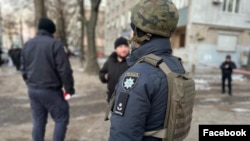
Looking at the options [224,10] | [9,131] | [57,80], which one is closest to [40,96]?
[57,80]

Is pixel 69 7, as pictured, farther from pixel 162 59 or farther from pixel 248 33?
pixel 162 59

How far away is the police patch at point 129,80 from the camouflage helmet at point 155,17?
0.98ft

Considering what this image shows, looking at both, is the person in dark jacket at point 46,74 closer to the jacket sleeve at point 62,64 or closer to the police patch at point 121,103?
the jacket sleeve at point 62,64

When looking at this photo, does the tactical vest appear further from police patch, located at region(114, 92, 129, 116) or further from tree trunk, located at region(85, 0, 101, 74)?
tree trunk, located at region(85, 0, 101, 74)

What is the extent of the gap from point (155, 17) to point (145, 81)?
0.40m

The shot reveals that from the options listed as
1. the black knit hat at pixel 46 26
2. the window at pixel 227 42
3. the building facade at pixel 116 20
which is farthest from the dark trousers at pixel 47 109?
the building facade at pixel 116 20

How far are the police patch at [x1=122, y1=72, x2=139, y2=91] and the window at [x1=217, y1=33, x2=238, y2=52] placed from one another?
761 inches

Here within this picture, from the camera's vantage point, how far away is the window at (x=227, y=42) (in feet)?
65.3

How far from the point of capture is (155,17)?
5.63 ft

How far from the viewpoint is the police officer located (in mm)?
1606

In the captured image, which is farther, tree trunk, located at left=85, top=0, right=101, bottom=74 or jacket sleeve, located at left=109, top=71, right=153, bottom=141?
tree trunk, located at left=85, top=0, right=101, bottom=74

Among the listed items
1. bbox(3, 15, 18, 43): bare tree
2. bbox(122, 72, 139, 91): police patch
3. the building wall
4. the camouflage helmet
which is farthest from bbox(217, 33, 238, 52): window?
bbox(3, 15, 18, 43): bare tree

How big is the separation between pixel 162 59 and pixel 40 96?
89.6 inches

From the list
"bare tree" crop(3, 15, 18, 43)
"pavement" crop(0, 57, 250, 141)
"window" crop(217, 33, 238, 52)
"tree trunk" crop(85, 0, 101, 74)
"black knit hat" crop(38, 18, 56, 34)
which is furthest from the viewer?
"bare tree" crop(3, 15, 18, 43)
